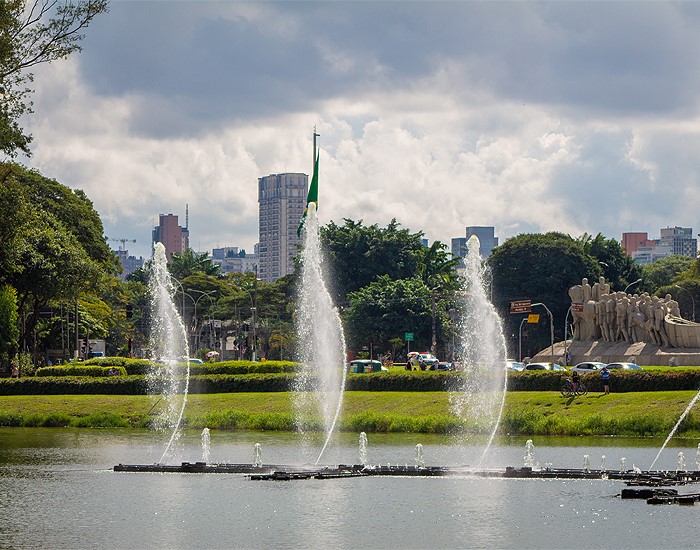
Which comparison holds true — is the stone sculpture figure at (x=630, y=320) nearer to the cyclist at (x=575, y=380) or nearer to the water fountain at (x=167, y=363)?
the cyclist at (x=575, y=380)

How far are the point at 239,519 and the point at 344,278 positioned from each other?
114 m

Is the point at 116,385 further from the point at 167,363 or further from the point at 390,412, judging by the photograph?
the point at 390,412

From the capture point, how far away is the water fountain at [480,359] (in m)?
47.4

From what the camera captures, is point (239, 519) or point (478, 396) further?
point (478, 396)

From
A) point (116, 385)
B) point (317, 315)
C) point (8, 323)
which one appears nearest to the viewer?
point (317, 315)

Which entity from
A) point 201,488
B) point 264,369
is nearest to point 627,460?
point 201,488

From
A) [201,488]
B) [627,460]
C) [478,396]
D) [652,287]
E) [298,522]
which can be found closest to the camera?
[298,522]

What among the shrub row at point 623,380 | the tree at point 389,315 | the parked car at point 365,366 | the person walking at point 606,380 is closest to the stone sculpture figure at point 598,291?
the parked car at point 365,366

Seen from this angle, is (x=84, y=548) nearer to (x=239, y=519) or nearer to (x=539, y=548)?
(x=239, y=519)

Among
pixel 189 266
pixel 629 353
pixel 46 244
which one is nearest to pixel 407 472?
pixel 629 353

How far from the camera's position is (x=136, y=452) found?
4947 centimetres

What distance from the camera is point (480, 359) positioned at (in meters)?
51.8

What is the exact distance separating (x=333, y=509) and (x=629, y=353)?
171ft

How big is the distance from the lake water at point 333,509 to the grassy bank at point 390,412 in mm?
7108
